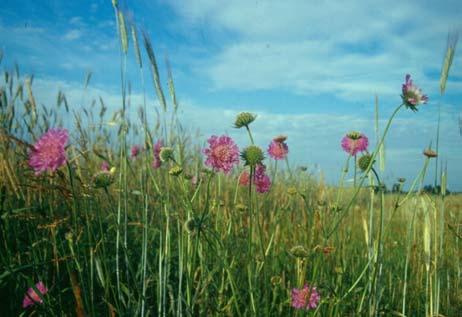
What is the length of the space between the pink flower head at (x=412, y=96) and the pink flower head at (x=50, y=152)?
114 centimetres

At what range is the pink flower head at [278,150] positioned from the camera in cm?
201

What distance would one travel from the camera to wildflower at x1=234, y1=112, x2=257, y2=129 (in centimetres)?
154

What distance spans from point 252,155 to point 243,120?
0.64 ft

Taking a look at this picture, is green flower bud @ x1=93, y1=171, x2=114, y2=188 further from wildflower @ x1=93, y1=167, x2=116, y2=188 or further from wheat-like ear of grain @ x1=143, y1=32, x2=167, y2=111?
wheat-like ear of grain @ x1=143, y1=32, x2=167, y2=111

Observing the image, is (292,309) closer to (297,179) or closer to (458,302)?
(458,302)

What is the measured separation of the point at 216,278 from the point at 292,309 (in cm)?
37

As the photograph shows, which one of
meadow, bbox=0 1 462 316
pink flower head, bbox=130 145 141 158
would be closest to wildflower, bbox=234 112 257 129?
meadow, bbox=0 1 462 316

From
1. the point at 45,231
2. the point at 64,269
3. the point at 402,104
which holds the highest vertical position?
the point at 402,104

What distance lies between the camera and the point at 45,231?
2084 millimetres

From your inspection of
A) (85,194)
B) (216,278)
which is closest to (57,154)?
(85,194)

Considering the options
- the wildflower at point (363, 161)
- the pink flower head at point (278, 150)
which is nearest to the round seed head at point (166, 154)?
the pink flower head at point (278, 150)

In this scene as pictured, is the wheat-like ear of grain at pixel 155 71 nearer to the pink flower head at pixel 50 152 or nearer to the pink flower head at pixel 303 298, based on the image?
the pink flower head at pixel 50 152

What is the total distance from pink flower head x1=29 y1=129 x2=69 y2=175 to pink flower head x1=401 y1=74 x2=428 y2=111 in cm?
114

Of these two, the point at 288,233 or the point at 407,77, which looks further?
the point at 288,233
